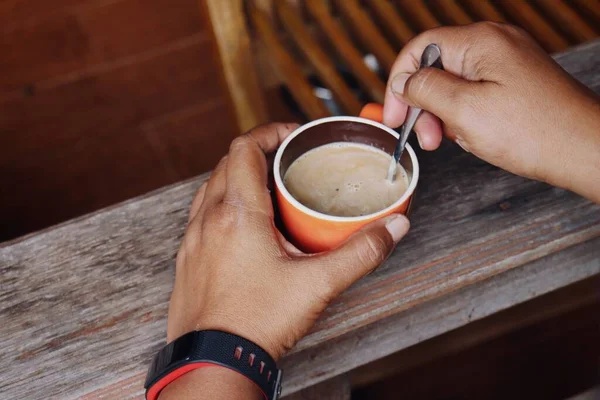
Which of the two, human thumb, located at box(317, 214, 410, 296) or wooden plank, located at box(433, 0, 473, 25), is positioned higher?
human thumb, located at box(317, 214, 410, 296)

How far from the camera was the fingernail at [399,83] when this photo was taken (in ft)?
2.33

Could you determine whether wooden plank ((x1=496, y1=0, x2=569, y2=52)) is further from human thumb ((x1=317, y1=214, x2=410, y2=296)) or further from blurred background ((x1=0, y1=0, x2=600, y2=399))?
human thumb ((x1=317, y1=214, x2=410, y2=296))

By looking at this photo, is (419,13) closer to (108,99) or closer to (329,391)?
(329,391)

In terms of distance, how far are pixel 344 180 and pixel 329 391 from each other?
11.0 inches

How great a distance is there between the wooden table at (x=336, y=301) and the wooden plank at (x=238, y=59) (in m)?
0.57

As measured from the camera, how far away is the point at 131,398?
0.59 metres

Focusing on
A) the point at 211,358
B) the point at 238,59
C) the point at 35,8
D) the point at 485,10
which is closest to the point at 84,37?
the point at 35,8

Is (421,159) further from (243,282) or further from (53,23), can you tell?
(53,23)

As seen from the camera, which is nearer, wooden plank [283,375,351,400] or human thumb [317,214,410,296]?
human thumb [317,214,410,296]

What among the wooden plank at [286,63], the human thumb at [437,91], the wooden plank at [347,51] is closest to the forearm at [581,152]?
the human thumb at [437,91]

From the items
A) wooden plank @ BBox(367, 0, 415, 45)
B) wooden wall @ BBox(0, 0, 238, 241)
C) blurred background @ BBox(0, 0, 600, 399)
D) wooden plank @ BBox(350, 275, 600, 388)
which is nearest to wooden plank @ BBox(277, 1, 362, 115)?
blurred background @ BBox(0, 0, 600, 399)

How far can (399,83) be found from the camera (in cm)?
71

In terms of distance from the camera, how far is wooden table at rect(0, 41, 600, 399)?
0.59 metres

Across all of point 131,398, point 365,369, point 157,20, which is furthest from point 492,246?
point 157,20
